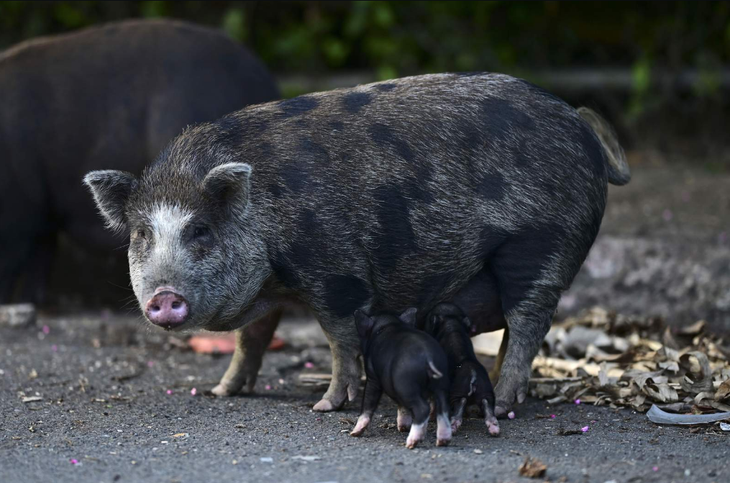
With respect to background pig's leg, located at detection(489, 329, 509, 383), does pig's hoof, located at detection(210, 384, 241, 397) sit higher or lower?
lower

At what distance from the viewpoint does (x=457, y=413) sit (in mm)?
4801

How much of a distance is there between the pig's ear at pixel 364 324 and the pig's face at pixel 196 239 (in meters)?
0.57

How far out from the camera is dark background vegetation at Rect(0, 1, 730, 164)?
37.6ft

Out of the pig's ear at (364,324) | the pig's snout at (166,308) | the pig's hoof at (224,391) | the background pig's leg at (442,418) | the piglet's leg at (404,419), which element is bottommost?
the pig's hoof at (224,391)

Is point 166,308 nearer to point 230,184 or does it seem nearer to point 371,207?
point 230,184

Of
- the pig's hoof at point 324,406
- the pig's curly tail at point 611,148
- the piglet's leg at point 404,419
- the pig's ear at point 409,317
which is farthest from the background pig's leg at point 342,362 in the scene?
the pig's curly tail at point 611,148

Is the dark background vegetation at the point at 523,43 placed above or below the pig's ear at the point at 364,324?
below

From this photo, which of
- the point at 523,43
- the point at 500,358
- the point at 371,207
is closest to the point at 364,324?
the point at 371,207

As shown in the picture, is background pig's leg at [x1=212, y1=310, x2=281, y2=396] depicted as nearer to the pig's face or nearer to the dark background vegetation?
the pig's face

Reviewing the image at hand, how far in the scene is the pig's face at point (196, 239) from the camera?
15.9 feet

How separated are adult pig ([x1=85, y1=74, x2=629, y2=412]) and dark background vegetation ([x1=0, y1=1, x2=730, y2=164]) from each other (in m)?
5.84

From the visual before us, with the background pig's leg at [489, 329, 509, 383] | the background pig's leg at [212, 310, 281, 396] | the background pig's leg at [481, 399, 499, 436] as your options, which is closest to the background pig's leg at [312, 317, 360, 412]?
the background pig's leg at [212, 310, 281, 396]

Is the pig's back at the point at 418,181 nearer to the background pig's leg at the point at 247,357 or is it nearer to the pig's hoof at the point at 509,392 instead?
the pig's hoof at the point at 509,392

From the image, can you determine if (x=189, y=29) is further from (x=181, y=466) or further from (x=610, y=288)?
(x=181, y=466)
